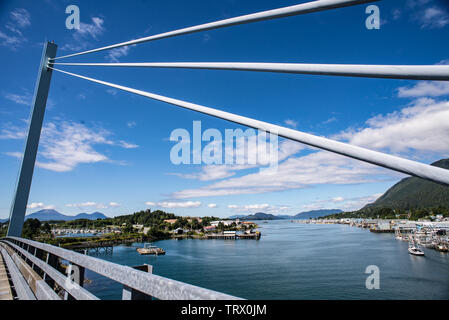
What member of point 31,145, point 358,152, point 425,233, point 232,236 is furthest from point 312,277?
point 425,233

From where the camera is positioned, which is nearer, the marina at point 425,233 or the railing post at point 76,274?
the railing post at point 76,274

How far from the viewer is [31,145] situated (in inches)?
346

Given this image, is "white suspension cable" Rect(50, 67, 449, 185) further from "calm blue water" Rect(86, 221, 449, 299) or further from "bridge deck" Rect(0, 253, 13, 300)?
"calm blue water" Rect(86, 221, 449, 299)

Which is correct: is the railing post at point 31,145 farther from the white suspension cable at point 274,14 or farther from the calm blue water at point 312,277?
the calm blue water at point 312,277

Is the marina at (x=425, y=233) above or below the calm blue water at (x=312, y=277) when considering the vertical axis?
above

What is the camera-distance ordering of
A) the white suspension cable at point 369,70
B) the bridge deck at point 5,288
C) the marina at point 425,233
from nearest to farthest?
1. the white suspension cable at point 369,70
2. the bridge deck at point 5,288
3. the marina at point 425,233

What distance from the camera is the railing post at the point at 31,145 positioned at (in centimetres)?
822

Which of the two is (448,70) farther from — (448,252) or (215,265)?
(448,252)

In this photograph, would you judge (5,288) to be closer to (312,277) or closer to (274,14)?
(274,14)

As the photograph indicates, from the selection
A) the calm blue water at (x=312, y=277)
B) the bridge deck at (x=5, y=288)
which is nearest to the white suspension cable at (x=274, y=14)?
the bridge deck at (x=5, y=288)
